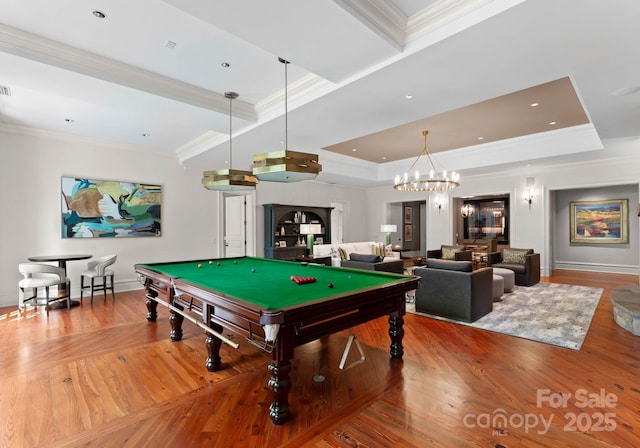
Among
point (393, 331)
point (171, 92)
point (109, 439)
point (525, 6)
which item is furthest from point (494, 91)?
point (109, 439)

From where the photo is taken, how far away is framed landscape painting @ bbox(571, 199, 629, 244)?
8461mm

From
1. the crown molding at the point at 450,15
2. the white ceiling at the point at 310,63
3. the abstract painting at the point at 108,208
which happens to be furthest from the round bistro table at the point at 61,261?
the crown molding at the point at 450,15

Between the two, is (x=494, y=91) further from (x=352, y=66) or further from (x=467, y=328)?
(x=467, y=328)

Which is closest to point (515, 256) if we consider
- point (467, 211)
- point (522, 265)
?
point (522, 265)

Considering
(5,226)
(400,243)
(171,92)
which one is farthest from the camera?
(400,243)

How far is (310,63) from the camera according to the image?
3.04m

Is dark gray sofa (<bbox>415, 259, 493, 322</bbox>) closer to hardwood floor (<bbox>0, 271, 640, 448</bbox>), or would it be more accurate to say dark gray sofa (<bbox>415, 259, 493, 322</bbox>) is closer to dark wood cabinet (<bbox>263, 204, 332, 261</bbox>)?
hardwood floor (<bbox>0, 271, 640, 448</bbox>)

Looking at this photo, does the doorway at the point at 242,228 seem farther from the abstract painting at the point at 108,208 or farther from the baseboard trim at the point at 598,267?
the baseboard trim at the point at 598,267

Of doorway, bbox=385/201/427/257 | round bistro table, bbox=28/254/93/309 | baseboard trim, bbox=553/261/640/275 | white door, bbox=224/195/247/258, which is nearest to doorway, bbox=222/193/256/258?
white door, bbox=224/195/247/258

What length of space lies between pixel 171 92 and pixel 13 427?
11.3 feet

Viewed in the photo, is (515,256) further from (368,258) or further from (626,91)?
(626,91)

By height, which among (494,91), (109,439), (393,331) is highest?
(494,91)

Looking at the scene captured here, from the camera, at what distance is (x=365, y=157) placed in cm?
882

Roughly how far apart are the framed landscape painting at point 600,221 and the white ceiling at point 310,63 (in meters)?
4.53
